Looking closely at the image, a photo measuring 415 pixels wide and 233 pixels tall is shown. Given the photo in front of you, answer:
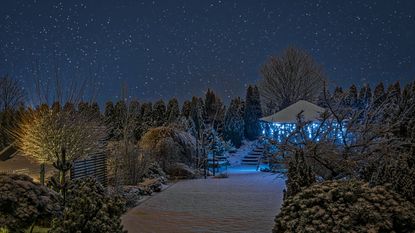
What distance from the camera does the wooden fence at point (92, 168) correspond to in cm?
1079

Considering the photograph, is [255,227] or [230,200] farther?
[230,200]

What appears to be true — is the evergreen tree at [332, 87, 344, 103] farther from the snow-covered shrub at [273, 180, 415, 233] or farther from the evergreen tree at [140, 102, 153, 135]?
the evergreen tree at [140, 102, 153, 135]

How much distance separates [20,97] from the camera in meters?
31.2

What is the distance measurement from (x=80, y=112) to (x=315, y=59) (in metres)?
22.3

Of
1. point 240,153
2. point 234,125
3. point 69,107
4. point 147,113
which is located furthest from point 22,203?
point 234,125

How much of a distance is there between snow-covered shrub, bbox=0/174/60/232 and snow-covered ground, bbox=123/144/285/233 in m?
1.49

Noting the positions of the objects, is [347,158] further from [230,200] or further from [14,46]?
[14,46]

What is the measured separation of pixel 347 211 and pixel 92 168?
27.5 feet

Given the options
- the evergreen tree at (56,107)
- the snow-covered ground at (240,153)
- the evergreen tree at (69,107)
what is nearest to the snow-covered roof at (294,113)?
the snow-covered ground at (240,153)

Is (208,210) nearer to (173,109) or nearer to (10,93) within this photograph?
(173,109)

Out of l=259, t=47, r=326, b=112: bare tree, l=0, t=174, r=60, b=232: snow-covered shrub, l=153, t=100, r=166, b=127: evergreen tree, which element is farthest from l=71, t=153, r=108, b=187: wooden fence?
l=259, t=47, r=326, b=112: bare tree

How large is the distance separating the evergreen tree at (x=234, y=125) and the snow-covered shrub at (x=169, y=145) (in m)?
6.35

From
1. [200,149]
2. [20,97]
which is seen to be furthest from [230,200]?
[20,97]

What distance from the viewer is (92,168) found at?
38.0 ft
